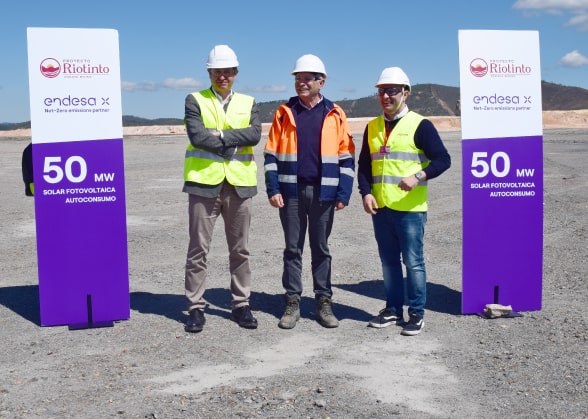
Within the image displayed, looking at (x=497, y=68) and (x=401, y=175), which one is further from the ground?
(x=497, y=68)

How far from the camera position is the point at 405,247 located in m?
5.78

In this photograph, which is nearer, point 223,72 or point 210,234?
point 223,72

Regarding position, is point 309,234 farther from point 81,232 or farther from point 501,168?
point 81,232

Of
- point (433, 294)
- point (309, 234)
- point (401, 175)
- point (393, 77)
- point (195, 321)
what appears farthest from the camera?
point (433, 294)

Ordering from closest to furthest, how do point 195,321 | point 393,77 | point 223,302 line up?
point 393,77 → point 195,321 → point 223,302

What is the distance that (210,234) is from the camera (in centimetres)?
595

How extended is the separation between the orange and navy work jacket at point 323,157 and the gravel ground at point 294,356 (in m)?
1.23

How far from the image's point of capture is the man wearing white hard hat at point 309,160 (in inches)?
226

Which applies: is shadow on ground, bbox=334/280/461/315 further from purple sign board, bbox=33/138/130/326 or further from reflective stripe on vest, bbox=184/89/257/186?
purple sign board, bbox=33/138/130/326

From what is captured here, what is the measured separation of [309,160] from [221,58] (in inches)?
43.7

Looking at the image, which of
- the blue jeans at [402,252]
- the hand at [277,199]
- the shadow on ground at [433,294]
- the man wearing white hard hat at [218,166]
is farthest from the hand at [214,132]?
the shadow on ground at [433,294]

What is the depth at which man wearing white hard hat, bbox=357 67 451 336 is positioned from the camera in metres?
5.62

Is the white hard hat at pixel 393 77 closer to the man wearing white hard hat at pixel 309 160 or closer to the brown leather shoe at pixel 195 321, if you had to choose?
the man wearing white hard hat at pixel 309 160

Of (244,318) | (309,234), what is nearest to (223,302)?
(244,318)
